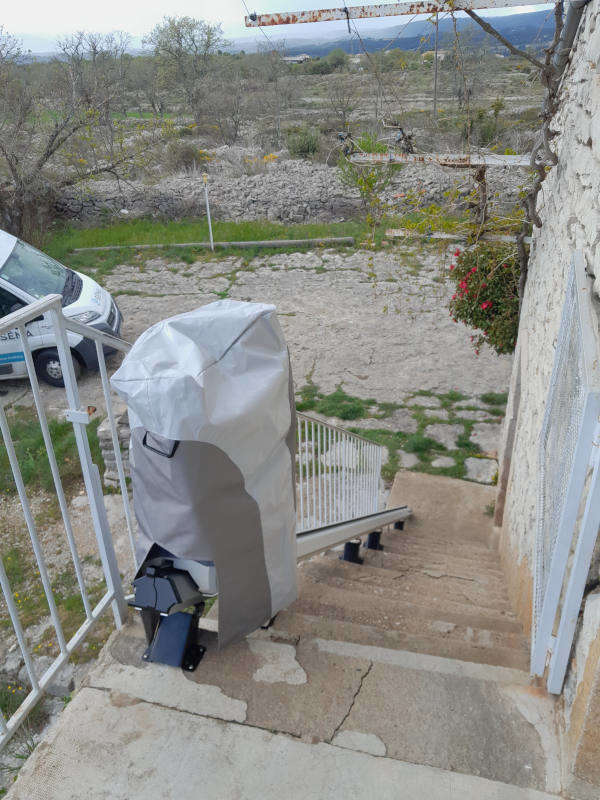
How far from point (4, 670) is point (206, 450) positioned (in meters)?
2.77

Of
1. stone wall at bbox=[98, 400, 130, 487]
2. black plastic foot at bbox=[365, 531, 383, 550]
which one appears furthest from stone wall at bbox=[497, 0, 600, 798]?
stone wall at bbox=[98, 400, 130, 487]

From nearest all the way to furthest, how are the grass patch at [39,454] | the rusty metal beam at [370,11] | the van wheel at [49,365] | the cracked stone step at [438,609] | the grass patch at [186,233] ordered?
the cracked stone step at [438,609], the rusty metal beam at [370,11], the grass patch at [39,454], the van wheel at [49,365], the grass patch at [186,233]

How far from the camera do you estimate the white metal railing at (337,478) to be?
3.68 metres

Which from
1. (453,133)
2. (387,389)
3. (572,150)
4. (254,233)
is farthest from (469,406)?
(453,133)

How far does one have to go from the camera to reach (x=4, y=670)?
3613 millimetres

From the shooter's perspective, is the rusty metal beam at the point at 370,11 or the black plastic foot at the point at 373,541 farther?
the black plastic foot at the point at 373,541

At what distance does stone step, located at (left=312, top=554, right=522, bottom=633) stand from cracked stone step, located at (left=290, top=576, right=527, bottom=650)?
0.08m

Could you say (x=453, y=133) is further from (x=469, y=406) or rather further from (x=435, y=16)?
(x=435, y=16)

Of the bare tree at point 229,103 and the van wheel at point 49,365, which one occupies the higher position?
the bare tree at point 229,103

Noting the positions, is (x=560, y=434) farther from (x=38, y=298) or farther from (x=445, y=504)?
(x=38, y=298)

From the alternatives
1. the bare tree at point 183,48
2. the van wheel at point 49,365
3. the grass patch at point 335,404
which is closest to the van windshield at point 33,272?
the van wheel at point 49,365

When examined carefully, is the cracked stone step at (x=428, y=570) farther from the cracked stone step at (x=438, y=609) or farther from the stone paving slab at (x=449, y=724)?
the stone paving slab at (x=449, y=724)

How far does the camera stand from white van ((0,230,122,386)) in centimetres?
666

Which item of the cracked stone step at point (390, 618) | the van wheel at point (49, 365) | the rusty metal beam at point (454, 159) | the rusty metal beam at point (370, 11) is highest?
the rusty metal beam at point (370, 11)
